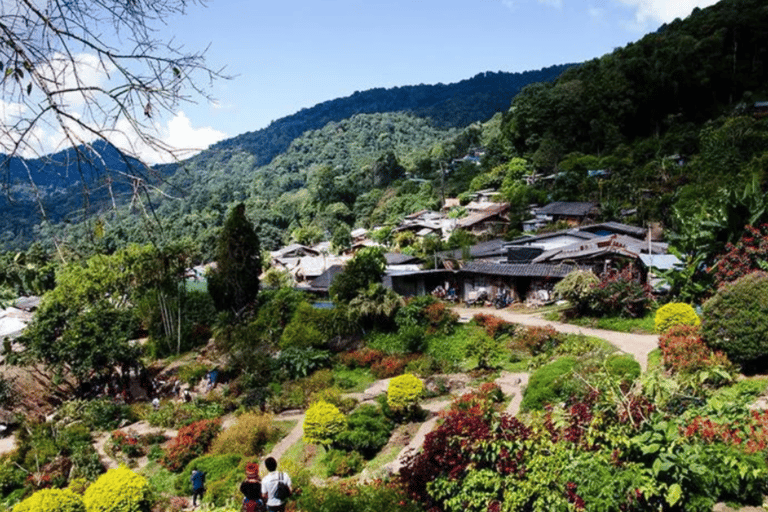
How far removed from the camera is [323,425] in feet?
41.8

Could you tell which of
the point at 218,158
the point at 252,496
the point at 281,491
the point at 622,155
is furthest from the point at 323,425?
the point at 622,155

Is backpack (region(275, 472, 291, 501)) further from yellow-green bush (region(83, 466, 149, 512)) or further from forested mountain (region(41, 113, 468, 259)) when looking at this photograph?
yellow-green bush (region(83, 466, 149, 512))

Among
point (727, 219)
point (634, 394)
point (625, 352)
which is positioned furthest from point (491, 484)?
point (727, 219)

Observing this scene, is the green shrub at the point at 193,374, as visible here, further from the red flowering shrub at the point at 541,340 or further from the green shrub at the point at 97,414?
the red flowering shrub at the point at 541,340

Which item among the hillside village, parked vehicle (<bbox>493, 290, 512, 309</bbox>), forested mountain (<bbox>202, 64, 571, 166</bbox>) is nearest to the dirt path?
the hillside village

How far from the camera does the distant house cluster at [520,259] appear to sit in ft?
79.8

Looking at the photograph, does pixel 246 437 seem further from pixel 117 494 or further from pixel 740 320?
pixel 740 320

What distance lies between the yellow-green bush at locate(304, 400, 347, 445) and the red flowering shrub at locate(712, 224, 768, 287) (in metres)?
11.0

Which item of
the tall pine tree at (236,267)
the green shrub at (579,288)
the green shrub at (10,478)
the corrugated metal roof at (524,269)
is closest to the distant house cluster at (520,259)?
the corrugated metal roof at (524,269)

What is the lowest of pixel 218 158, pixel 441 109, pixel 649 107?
pixel 218 158

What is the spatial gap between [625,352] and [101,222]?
15489mm

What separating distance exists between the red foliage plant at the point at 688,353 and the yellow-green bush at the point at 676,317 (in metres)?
1.67

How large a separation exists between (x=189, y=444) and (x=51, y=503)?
4.76m

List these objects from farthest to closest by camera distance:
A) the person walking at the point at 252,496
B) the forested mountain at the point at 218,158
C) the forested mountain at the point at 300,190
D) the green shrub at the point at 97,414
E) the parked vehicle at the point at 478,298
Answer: the parked vehicle at the point at 478,298 → the green shrub at the point at 97,414 → the person walking at the point at 252,496 → the forested mountain at the point at 300,190 → the forested mountain at the point at 218,158
